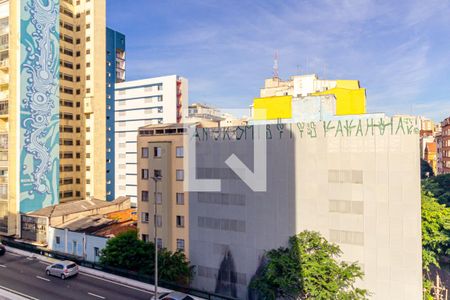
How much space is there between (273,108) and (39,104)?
139 ft

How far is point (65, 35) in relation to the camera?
2813 inches

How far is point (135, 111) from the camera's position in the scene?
8225 centimetres

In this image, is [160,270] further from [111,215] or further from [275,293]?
[111,215]

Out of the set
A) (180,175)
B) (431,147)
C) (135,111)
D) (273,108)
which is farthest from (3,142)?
(431,147)

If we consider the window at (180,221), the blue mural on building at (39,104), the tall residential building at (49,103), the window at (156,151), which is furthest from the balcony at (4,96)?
the window at (180,221)

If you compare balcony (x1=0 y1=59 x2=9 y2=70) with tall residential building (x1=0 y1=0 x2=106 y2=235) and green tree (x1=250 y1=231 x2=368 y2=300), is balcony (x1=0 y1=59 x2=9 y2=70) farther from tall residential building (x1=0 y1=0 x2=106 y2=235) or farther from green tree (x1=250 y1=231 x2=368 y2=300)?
green tree (x1=250 y1=231 x2=368 y2=300)

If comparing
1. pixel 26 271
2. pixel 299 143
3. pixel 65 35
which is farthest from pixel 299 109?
pixel 65 35

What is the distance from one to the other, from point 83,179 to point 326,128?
58.7 m

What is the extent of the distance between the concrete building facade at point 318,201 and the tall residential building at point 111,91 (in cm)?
4753

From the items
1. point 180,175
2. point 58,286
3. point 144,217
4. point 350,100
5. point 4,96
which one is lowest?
point 58,286

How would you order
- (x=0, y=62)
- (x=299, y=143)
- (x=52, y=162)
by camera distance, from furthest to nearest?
(x=52, y=162) < (x=0, y=62) < (x=299, y=143)

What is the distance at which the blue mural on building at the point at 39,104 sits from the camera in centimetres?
5503

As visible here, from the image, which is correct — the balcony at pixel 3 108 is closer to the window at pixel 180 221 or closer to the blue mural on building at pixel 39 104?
the blue mural on building at pixel 39 104

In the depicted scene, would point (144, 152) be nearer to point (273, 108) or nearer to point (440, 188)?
point (273, 108)
